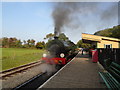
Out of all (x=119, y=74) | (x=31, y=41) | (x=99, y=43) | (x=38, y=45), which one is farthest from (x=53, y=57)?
(x=31, y=41)

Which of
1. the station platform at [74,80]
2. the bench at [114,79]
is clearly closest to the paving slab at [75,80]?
the station platform at [74,80]

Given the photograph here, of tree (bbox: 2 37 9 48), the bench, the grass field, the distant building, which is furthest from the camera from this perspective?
tree (bbox: 2 37 9 48)

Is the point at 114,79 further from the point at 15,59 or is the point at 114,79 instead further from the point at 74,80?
the point at 15,59

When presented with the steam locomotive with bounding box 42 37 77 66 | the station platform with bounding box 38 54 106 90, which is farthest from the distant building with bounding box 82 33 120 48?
the station platform with bounding box 38 54 106 90

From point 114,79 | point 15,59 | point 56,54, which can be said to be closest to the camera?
point 114,79

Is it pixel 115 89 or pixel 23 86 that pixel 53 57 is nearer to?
pixel 23 86

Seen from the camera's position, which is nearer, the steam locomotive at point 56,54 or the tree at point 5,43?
the steam locomotive at point 56,54

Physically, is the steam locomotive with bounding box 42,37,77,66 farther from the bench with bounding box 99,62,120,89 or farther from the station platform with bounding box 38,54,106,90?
the bench with bounding box 99,62,120,89

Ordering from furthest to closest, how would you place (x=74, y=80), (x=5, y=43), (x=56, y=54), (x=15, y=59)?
(x=5, y=43)
(x=15, y=59)
(x=56, y=54)
(x=74, y=80)

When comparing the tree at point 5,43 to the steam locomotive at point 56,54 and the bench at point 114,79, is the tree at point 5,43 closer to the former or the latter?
the steam locomotive at point 56,54

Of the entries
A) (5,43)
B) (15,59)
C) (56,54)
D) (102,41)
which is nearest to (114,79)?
(56,54)

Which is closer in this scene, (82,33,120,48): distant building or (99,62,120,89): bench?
(99,62,120,89): bench

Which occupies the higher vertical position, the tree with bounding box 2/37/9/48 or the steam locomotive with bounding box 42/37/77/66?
the tree with bounding box 2/37/9/48

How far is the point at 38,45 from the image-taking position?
171 feet
